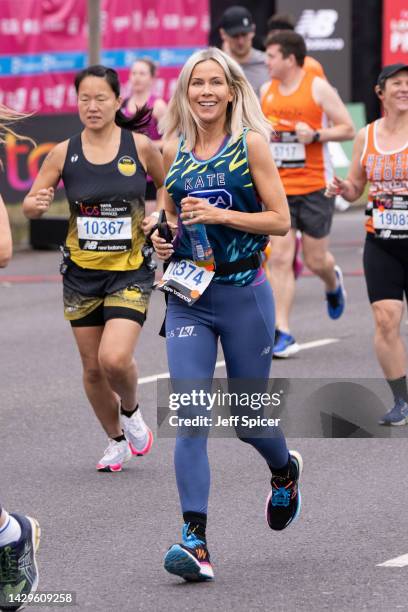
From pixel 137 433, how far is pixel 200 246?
211 centimetres

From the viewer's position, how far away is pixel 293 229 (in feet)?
37.7

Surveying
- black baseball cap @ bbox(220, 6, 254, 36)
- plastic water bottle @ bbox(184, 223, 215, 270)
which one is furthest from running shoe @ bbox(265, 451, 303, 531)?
black baseball cap @ bbox(220, 6, 254, 36)

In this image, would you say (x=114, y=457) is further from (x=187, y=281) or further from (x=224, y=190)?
(x=224, y=190)

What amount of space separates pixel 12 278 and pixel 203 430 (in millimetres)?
9856

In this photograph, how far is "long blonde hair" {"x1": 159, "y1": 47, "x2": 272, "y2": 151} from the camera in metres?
6.11

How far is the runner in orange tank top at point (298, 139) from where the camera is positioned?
11.3 m

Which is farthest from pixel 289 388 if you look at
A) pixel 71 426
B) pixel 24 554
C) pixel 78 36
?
pixel 78 36

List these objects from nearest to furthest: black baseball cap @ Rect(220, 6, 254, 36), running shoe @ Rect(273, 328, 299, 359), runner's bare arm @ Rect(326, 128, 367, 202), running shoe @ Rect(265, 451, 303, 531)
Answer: running shoe @ Rect(265, 451, 303, 531) < runner's bare arm @ Rect(326, 128, 367, 202) < running shoe @ Rect(273, 328, 299, 359) < black baseball cap @ Rect(220, 6, 254, 36)

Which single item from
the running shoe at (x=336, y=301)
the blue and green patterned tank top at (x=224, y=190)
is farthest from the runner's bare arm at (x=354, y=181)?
the running shoe at (x=336, y=301)

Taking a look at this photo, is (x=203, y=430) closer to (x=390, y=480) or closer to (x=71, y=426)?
(x=390, y=480)

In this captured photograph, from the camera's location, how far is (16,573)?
205 inches


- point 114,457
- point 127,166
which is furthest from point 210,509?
point 127,166

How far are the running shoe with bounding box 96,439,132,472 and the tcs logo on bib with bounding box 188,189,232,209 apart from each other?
6.87 feet

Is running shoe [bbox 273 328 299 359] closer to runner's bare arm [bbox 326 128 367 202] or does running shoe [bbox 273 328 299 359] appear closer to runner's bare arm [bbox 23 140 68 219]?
runner's bare arm [bbox 326 128 367 202]
